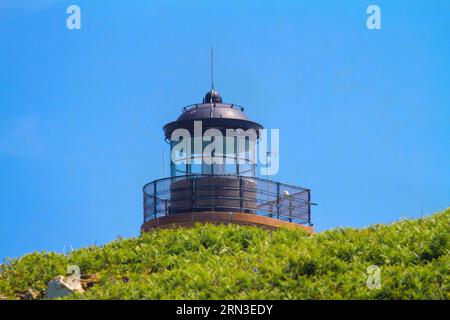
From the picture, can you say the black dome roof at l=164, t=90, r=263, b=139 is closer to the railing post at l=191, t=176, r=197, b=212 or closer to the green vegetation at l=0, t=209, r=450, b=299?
the railing post at l=191, t=176, r=197, b=212

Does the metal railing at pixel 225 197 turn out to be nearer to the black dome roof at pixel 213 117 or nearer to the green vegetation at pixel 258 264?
the black dome roof at pixel 213 117

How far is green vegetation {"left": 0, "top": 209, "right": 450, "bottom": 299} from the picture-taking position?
1550 cm

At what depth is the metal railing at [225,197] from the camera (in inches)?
997

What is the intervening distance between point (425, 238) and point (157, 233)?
263 inches

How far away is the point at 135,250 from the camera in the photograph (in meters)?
20.0

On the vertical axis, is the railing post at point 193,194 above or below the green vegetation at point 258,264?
above

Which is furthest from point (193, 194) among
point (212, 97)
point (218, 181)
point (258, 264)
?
point (258, 264)

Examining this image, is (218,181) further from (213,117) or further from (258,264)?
(258,264)

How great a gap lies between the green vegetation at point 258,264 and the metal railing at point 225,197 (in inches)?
149

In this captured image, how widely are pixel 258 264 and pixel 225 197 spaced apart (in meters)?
7.90

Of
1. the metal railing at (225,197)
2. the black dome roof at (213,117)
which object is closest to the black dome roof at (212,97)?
the black dome roof at (213,117)

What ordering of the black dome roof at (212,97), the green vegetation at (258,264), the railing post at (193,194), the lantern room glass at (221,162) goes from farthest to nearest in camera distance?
1. the black dome roof at (212,97)
2. the lantern room glass at (221,162)
3. the railing post at (193,194)
4. the green vegetation at (258,264)

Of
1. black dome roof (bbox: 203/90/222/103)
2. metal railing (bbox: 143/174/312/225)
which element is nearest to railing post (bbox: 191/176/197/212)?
metal railing (bbox: 143/174/312/225)
